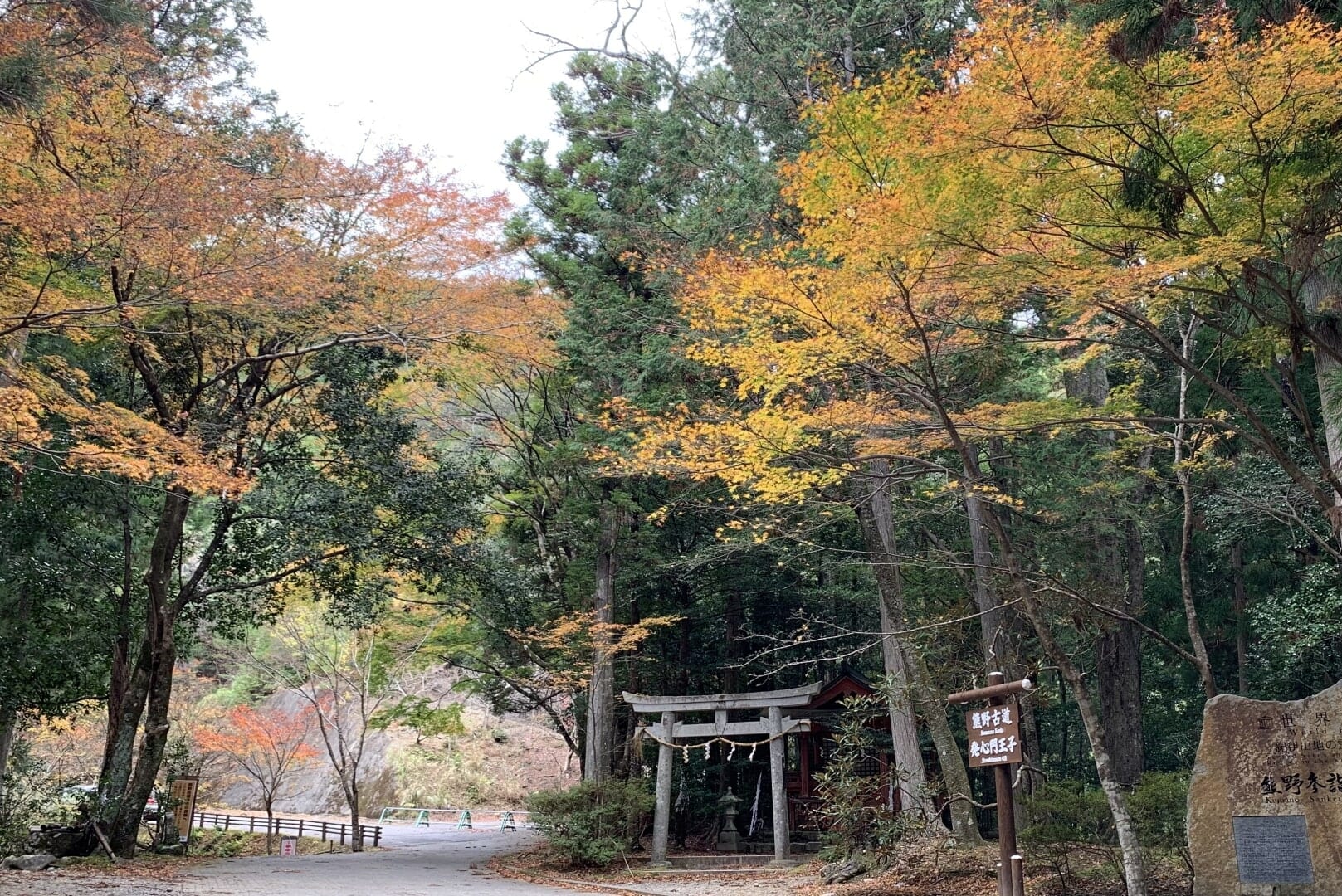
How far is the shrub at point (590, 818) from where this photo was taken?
43.7ft

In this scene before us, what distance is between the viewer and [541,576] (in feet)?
54.7

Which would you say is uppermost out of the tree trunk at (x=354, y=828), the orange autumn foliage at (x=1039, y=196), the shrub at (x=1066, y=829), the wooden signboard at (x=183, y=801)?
the orange autumn foliage at (x=1039, y=196)

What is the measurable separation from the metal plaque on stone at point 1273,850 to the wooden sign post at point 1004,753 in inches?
65.5

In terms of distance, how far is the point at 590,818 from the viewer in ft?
44.2

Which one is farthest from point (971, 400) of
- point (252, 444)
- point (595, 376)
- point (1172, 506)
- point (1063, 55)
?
point (252, 444)

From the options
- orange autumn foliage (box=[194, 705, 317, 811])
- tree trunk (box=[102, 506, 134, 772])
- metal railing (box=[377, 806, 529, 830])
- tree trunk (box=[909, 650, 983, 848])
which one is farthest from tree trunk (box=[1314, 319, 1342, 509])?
metal railing (box=[377, 806, 529, 830])

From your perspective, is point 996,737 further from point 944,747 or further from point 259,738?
point 259,738

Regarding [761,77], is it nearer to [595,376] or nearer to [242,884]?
[595,376]

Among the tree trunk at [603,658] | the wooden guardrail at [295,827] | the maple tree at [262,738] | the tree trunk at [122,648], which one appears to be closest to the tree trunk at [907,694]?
the tree trunk at [603,658]

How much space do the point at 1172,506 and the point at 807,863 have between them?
7.77 meters

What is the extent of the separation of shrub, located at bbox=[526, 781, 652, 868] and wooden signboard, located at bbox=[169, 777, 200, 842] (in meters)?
6.41

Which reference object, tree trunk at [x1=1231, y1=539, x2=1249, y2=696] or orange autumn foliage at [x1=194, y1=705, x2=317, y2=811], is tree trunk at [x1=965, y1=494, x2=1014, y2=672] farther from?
orange autumn foliage at [x1=194, y1=705, x2=317, y2=811]

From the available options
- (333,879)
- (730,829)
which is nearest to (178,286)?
(333,879)

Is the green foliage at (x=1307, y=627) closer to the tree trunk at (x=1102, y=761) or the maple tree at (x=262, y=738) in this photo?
the tree trunk at (x=1102, y=761)
